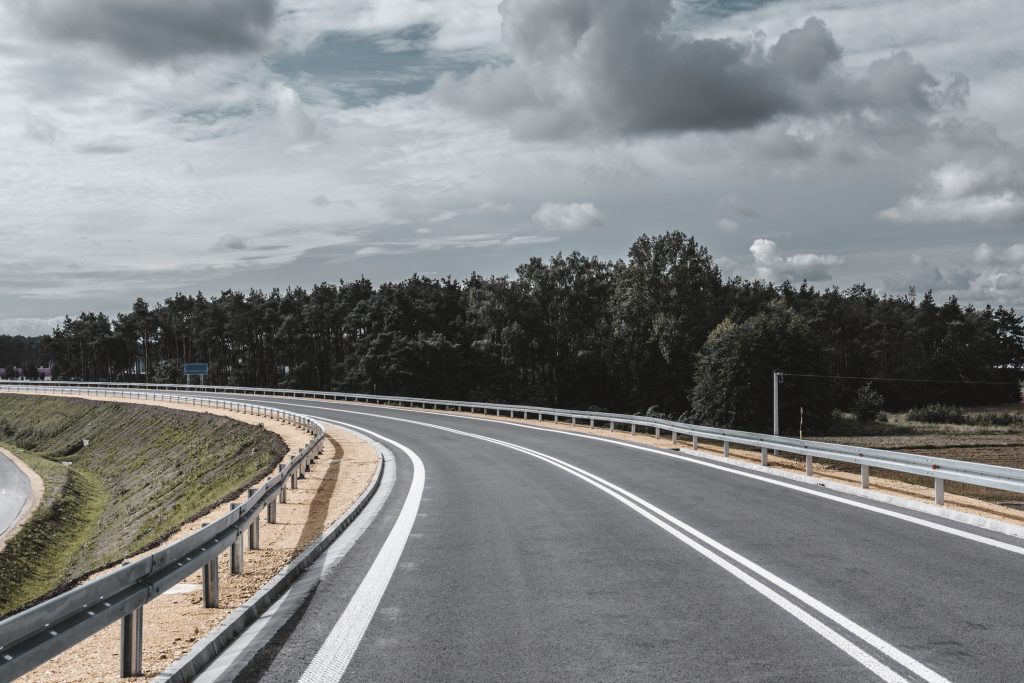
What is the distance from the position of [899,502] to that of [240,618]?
10360mm

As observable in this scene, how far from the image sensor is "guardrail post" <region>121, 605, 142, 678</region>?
542 cm

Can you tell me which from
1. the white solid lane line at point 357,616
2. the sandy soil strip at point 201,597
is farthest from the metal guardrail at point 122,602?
the white solid lane line at point 357,616

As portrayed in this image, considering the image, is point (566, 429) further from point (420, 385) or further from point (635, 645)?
point (420, 385)

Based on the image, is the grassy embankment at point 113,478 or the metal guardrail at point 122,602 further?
the grassy embankment at point 113,478

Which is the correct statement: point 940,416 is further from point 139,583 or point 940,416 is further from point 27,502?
point 139,583

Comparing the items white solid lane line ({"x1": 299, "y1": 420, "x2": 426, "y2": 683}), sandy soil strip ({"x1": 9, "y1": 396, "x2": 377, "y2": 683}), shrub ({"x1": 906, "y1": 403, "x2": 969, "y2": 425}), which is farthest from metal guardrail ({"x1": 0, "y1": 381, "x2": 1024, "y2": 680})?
shrub ({"x1": 906, "y1": 403, "x2": 969, "y2": 425})

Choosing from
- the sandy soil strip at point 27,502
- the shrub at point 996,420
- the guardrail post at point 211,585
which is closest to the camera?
the guardrail post at point 211,585

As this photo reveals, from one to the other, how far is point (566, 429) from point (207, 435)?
20981 millimetres

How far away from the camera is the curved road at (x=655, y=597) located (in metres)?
5.40

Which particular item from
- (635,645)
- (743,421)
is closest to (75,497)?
(635,645)

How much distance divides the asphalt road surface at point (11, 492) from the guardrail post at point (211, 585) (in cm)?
2745

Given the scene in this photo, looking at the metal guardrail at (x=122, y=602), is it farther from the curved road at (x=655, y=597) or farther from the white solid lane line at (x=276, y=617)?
the curved road at (x=655, y=597)

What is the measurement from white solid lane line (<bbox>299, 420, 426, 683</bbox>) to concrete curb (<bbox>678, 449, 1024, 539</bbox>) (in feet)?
24.5

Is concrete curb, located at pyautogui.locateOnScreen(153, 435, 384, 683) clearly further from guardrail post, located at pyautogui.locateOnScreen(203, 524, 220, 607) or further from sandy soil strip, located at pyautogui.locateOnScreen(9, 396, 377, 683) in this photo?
guardrail post, located at pyautogui.locateOnScreen(203, 524, 220, 607)
